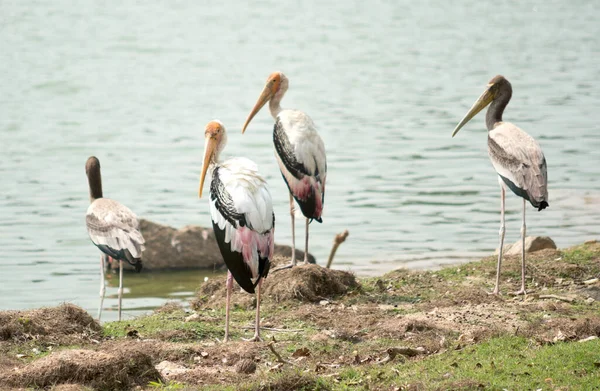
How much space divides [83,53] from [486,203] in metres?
28.0

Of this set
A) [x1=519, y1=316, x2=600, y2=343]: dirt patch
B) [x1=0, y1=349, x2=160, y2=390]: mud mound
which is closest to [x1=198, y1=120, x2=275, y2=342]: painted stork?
[x1=0, y1=349, x2=160, y2=390]: mud mound

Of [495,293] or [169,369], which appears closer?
[169,369]

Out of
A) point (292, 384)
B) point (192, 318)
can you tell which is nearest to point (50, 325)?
point (192, 318)

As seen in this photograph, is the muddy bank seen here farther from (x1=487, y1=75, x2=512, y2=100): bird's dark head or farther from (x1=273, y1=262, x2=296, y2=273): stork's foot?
(x1=487, y1=75, x2=512, y2=100): bird's dark head

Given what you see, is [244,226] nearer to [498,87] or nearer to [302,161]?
[302,161]

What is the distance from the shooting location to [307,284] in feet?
35.0

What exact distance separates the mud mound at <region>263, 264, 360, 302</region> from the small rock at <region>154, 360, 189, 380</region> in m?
2.58

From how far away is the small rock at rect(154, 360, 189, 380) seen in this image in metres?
7.89

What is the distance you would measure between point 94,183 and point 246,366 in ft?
17.8

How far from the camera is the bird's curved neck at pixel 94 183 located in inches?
498

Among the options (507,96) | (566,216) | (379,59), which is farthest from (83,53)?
(507,96)

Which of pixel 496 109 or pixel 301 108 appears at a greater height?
pixel 496 109

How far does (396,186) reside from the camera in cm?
2180

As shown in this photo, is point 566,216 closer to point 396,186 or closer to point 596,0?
point 396,186
